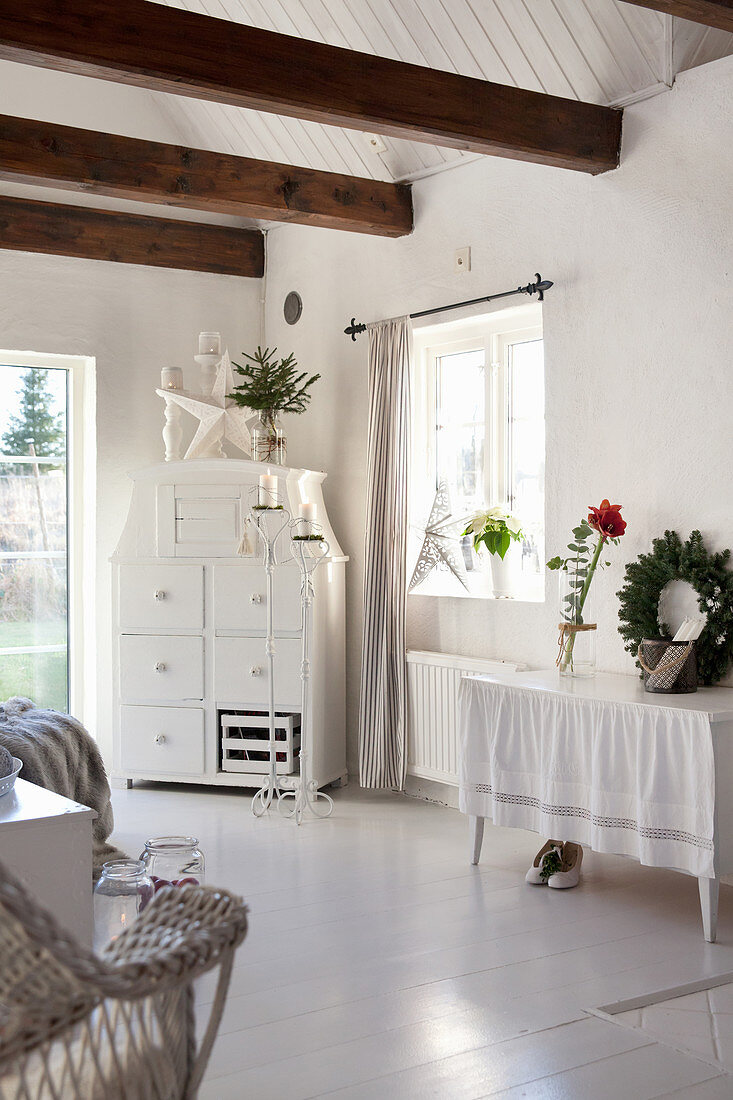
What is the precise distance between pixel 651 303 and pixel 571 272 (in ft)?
1.46

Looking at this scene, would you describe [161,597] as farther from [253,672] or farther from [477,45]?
[477,45]

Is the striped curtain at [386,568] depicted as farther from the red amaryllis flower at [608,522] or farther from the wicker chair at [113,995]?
the wicker chair at [113,995]

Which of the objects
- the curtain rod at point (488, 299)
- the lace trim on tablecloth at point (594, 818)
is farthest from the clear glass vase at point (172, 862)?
the curtain rod at point (488, 299)

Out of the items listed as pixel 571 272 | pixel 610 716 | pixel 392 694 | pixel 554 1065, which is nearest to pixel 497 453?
pixel 571 272

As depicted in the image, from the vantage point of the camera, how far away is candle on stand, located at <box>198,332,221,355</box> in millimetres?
5637

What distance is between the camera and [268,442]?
5.27 m

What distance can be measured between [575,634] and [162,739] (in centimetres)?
224

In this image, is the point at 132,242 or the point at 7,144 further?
the point at 132,242

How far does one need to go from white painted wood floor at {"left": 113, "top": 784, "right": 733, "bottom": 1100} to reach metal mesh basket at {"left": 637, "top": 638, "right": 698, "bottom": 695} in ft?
2.26

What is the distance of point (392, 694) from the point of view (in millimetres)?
5074

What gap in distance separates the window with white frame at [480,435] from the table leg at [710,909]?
1.69 metres

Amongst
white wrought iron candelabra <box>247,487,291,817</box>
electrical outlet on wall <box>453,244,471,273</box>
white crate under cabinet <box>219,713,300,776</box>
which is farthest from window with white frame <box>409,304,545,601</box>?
white crate under cabinet <box>219,713,300,776</box>

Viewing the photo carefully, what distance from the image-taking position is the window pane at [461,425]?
499cm

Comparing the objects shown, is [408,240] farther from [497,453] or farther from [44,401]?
[44,401]
